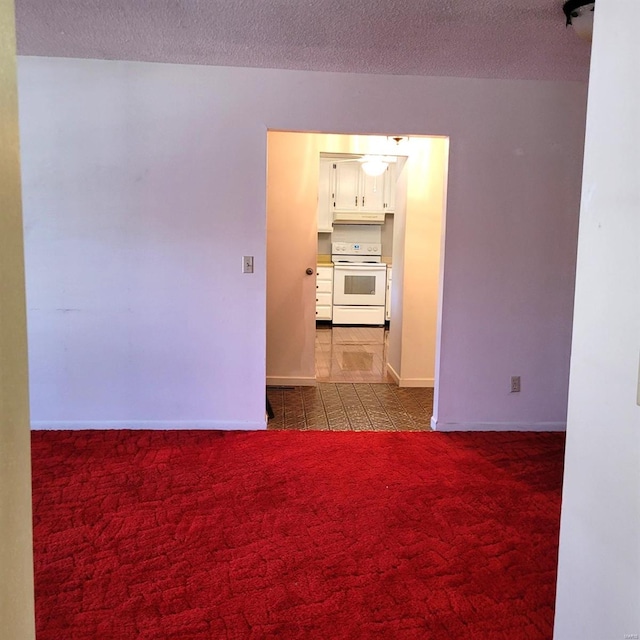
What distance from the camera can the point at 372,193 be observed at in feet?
27.1

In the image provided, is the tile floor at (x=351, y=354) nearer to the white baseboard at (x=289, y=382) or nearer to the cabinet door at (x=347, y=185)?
the white baseboard at (x=289, y=382)

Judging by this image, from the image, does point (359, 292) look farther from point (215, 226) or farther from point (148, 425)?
point (148, 425)

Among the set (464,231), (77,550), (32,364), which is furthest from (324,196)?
(77,550)

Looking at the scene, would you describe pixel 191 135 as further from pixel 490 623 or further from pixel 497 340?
pixel 490 623

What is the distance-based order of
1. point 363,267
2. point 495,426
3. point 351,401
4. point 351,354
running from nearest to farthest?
point 495,426, point 351,401, point 351,354, point 363,267

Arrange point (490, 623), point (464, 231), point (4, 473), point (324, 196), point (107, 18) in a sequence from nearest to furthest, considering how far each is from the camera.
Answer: point (4, 473)
point (490, 623)
point (107, 18)
point (464, 231)
point (324, 196)

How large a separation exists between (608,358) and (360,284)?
711cm

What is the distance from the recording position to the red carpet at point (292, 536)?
72.3 inches

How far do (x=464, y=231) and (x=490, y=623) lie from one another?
2340 mm

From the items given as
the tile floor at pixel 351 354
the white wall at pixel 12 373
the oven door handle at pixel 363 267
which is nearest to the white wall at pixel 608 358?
the white wall at pixel 12 373

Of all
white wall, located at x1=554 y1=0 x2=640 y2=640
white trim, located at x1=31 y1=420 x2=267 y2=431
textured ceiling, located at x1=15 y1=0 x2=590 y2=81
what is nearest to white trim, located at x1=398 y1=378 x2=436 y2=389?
white trim, located at x1=31 y1=420 x2=267 y2=431

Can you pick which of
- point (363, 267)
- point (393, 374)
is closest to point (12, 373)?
point (393, 374)

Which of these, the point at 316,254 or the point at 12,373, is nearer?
the point at 12,373

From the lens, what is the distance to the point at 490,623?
1829mm
